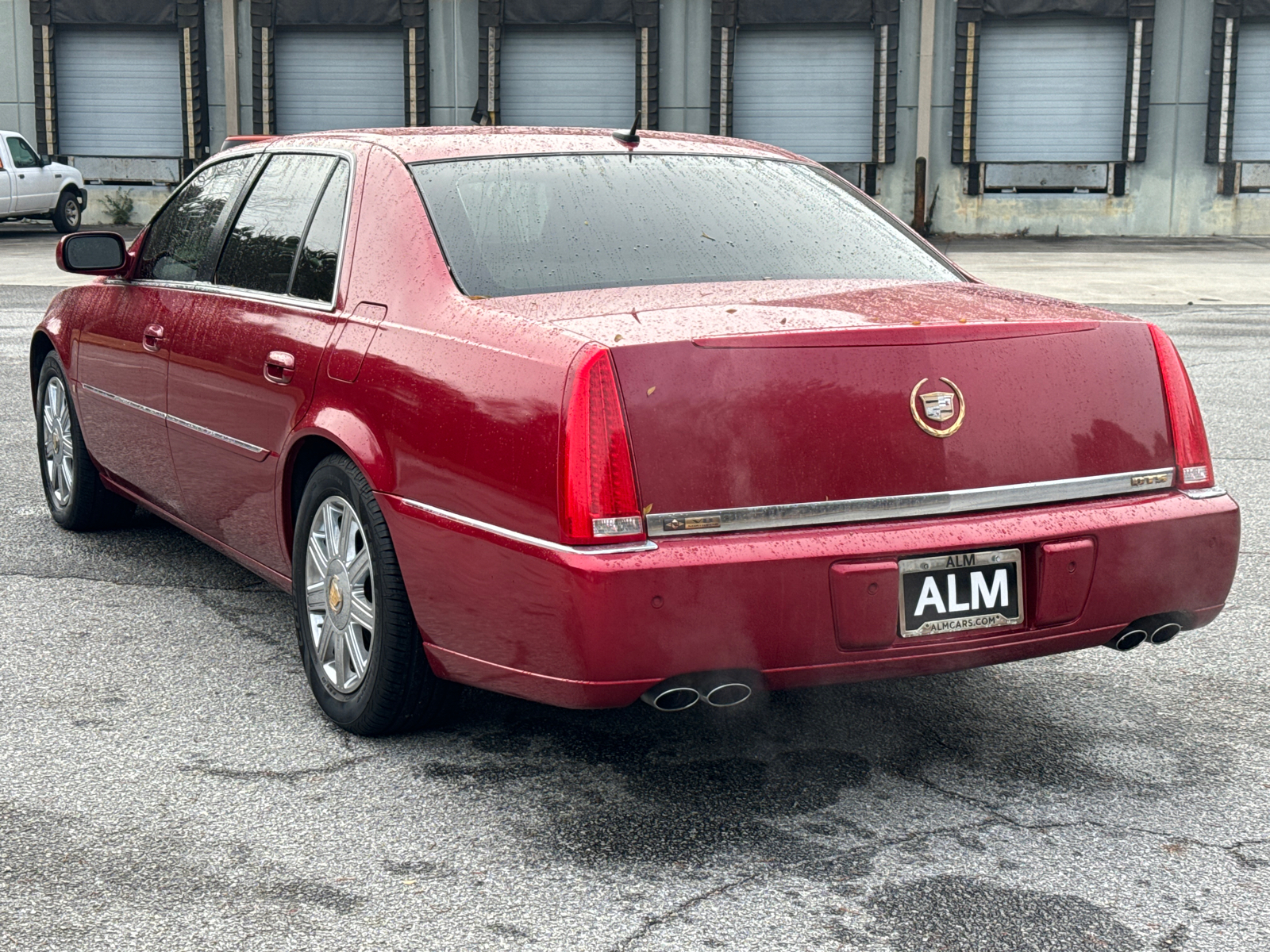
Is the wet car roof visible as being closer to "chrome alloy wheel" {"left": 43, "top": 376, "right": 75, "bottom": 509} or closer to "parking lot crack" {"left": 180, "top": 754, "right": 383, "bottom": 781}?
"parking lot crack" {"left": 180, "top": 754, "right": 383, "bottom": 781}

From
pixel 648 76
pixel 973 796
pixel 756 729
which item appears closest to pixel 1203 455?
pixel 973 796

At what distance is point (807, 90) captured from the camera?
2544 centimetres

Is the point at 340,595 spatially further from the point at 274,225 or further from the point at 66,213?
the point at 66,213

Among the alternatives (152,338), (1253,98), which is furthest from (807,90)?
(152,338)

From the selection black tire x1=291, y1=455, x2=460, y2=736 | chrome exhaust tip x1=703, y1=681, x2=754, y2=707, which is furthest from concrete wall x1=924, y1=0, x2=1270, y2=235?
chrome exhaust tip x1=703, y1=681, x2=754, y2=707

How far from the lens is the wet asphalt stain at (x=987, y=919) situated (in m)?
2.76

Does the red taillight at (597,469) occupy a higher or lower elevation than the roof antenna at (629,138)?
lower

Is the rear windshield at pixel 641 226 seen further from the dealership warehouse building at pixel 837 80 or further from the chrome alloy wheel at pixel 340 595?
the dealership warehouse building at pixel 837 80

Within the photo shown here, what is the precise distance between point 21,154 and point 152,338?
21249 millimetres

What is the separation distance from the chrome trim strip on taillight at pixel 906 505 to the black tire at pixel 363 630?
2.68 feet

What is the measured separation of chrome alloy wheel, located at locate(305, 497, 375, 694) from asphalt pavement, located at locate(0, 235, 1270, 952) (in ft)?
0.57

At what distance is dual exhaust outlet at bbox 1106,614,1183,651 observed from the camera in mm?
3521

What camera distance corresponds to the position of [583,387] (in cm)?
308

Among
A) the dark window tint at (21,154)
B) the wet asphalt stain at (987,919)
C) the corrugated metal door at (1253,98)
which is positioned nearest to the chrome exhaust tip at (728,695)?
the wet asphalt stain at (987,919)
